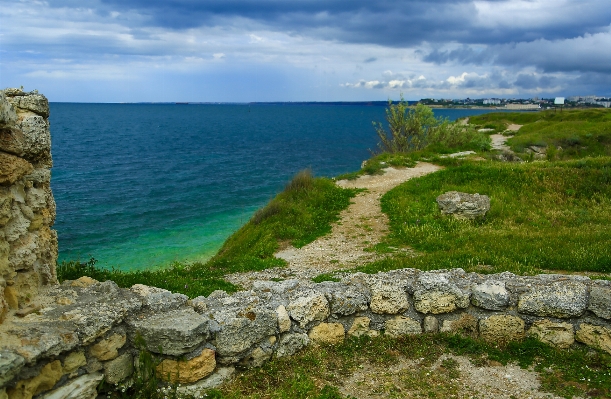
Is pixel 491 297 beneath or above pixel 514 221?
above

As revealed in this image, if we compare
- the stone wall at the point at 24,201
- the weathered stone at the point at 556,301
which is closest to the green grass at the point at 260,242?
the stone wall at the point at 24,201

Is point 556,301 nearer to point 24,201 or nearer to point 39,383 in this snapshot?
point 39,383

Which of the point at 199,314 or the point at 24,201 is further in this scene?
the point at 199,314

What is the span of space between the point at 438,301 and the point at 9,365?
6369 millimetres

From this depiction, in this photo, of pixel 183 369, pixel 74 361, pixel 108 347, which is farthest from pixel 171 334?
pixel 74 361

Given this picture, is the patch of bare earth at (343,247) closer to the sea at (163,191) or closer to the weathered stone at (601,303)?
the weathered stone at (601,303)

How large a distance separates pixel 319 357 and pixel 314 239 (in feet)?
29.3

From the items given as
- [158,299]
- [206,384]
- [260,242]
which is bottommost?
[260,242]

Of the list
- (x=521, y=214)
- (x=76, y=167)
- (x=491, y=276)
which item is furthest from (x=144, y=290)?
(x=76, y=167)

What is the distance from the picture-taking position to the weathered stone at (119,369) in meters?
6.37

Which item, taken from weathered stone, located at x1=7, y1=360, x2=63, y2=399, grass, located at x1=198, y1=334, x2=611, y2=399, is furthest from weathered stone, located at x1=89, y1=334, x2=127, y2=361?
grass, located at x1=198, y1=334, x2=611, y2=399

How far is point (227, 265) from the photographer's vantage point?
13297 millimetres

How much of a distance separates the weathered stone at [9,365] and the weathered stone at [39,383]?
267 millimetres

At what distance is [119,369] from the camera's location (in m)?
6.50
